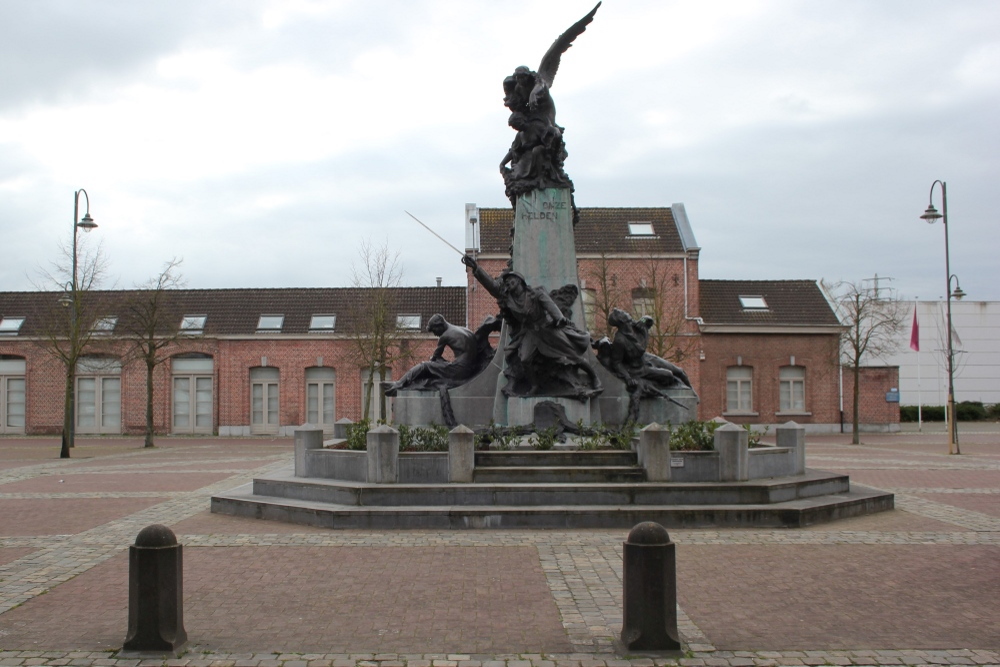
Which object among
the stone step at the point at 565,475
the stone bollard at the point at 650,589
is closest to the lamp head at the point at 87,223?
the stone step at the point at 565,475

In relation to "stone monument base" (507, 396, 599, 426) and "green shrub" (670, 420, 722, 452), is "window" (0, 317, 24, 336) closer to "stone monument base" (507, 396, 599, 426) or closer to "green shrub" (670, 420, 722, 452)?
"stone monument base" (507, 396, 599, 426)

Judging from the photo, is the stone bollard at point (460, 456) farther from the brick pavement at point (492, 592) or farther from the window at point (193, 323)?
the window at point (193, 323)

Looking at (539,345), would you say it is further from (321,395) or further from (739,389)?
(739,389)

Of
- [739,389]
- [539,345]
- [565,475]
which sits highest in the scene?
[539,345]

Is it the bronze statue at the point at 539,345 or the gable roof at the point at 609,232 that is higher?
the gable roof at the point at 609,232

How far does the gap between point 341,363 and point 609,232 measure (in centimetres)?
1371

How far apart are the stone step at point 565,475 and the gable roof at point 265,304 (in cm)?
2862

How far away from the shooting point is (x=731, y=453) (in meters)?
12.0

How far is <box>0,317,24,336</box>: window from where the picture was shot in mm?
41156

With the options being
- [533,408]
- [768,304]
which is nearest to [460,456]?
[533,408]

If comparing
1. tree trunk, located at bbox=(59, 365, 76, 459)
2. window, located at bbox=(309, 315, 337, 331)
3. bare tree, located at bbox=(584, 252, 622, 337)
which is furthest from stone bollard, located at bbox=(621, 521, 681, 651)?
window, located at bbox=(309, 315, 337, 331)

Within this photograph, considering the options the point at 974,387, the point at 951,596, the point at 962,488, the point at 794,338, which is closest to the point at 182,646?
the point at 951,596

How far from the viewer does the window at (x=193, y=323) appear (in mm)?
40688

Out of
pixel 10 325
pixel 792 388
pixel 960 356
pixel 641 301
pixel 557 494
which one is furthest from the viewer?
pixel 960 356
